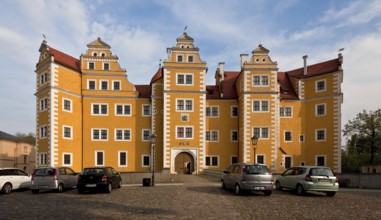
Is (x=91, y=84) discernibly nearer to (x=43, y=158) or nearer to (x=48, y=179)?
(x=43, y=158)

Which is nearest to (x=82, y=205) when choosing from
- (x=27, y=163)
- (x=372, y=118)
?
(x=372, y=118)

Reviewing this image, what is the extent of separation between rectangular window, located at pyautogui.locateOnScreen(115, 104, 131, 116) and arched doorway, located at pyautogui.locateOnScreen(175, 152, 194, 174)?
7.95 m

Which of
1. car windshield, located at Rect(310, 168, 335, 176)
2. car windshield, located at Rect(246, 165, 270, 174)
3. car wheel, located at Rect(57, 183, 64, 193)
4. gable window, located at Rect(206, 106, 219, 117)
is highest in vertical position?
gable window, located at Rect(206, 106, 219, 117)

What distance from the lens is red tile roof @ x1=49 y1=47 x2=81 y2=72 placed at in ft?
110

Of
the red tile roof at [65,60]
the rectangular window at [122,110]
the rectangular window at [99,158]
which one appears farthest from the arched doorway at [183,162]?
the red tile roof at [65,60]

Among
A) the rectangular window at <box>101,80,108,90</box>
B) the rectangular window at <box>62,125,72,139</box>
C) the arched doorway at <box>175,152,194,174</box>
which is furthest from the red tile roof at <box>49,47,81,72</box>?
the arched doorway at <box>175,152,194,174</box>

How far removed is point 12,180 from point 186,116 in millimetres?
20328

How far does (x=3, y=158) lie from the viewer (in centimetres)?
5666

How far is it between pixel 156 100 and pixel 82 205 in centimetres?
2493

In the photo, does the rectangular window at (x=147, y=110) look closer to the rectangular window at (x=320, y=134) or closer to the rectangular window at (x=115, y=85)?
the rectangular window at (x=115, y=85)

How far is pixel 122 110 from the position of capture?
37.0 meters

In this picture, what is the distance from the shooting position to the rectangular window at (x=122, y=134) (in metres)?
36.6

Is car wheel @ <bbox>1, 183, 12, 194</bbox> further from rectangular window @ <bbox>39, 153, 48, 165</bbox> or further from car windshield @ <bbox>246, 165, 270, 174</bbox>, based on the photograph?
rectangular window @ <bbox>39, 153, 48, 165</bbox>

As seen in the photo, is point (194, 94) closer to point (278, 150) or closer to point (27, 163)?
point (278, 150)
